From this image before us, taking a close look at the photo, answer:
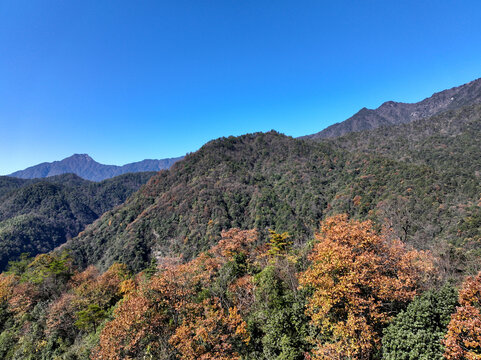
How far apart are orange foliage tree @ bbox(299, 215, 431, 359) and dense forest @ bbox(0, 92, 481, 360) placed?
114 mm

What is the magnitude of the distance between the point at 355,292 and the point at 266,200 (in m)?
97.5

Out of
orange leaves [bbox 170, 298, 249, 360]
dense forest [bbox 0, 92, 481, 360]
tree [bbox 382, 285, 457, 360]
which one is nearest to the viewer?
tree [bbox 382, 285, 457, 360]

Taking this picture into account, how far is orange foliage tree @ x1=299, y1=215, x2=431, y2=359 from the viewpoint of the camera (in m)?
12.6

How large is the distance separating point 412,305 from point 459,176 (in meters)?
97.0

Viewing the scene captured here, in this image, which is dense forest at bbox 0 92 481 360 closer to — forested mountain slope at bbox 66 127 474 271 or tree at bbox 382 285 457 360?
tree at bbox 382 285 457 360

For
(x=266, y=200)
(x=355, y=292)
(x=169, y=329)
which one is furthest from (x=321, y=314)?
(x=266, y=200)

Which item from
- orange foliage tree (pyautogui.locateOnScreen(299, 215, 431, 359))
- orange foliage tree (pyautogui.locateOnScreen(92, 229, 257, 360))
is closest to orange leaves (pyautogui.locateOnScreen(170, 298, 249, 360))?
orange foliage tree (pyautogui.locateOnScreen(92, 229, 257, 360))

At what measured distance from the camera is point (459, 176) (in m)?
79.4

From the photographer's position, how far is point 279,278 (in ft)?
77.8

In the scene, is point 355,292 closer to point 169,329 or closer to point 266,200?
point 169,329

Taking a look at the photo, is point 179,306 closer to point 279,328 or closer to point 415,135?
point 279,328

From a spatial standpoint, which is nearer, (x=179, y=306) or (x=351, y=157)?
(x=179, y=306)

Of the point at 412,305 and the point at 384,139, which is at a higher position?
the point at 384,139

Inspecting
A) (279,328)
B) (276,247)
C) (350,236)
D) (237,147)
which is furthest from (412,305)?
(237,147)
